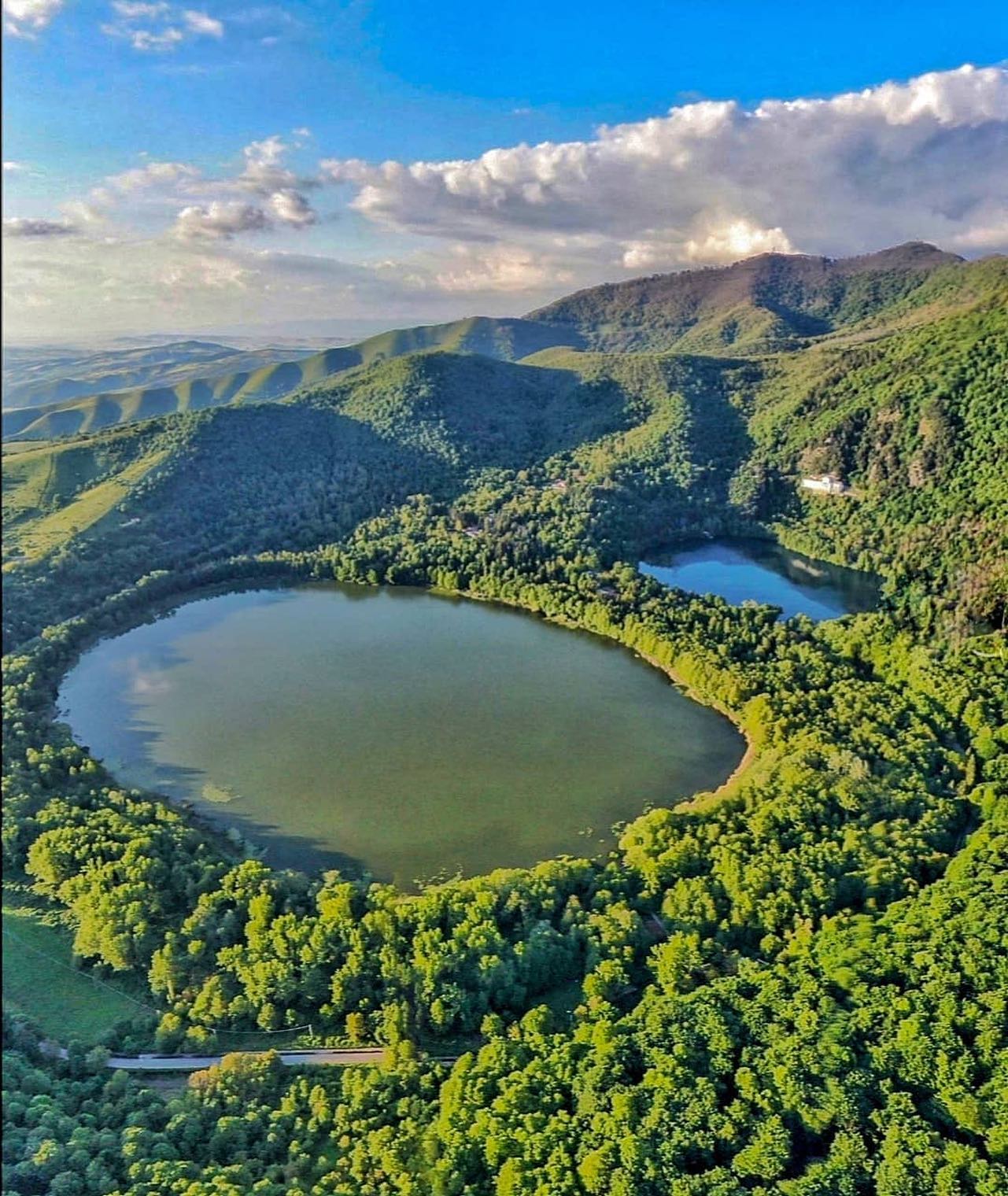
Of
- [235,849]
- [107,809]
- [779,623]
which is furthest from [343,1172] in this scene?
[779,623]

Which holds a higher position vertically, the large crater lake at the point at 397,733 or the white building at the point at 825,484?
the white building at the point at 825,484

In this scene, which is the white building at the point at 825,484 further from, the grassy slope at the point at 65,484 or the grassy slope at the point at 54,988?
the grassy slope at the point at 54,988

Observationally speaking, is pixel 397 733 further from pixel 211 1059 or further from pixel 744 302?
pixel 744 302

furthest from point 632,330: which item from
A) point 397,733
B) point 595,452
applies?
point 397,733

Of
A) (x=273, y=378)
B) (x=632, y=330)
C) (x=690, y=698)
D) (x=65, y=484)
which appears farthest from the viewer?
(x=632, y=330)

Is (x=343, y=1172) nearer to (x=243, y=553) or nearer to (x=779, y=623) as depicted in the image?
(x=779, y=623)

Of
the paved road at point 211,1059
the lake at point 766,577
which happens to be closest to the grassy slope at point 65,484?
the paved road at point 211,1059

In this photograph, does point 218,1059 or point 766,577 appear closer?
point 218,1059
